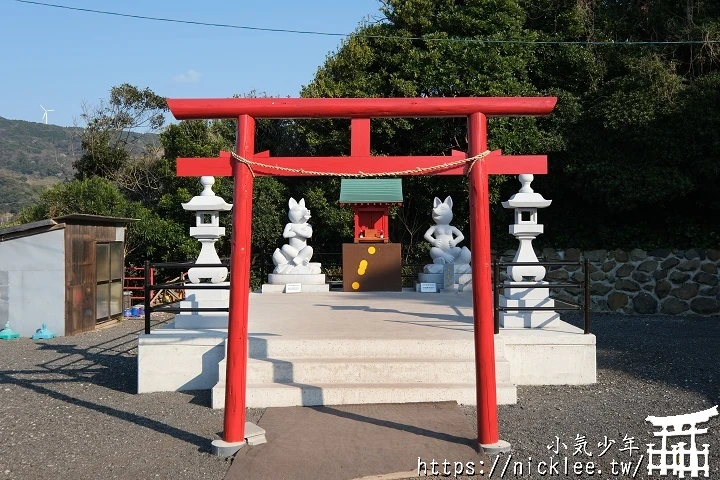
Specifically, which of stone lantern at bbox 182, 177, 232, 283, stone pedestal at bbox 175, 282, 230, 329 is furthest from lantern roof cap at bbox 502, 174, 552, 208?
A: stone pedestal at bbox 175, 282, 230, 329

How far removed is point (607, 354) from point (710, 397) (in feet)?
8.07

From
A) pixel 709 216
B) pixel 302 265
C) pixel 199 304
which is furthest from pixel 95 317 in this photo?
pixel 709 216

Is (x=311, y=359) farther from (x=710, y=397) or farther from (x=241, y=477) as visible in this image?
(x=710, y=397)

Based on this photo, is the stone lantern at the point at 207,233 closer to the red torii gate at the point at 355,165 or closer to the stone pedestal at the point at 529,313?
the red torii gate at the point at 355,165

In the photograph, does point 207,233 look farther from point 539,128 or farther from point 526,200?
point 539,128

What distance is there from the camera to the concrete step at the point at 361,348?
6.28m

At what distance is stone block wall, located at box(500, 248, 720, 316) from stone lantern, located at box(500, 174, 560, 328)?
7.07 meters

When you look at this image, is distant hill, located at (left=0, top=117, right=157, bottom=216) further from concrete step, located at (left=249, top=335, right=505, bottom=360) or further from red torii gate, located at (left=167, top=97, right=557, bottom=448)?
red torii gate, located at (left=167, top=97, right=557, bottom=448)

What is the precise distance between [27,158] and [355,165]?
56.1 metres

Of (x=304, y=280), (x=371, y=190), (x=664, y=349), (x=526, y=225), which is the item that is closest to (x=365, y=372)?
(x=526, y=225)

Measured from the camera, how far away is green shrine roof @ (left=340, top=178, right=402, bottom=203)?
12336 mm

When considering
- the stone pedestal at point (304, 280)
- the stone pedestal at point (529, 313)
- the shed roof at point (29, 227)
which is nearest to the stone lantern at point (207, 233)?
the stone pedestal at point (529, 313)

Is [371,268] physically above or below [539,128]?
below

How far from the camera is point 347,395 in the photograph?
5828 mm
